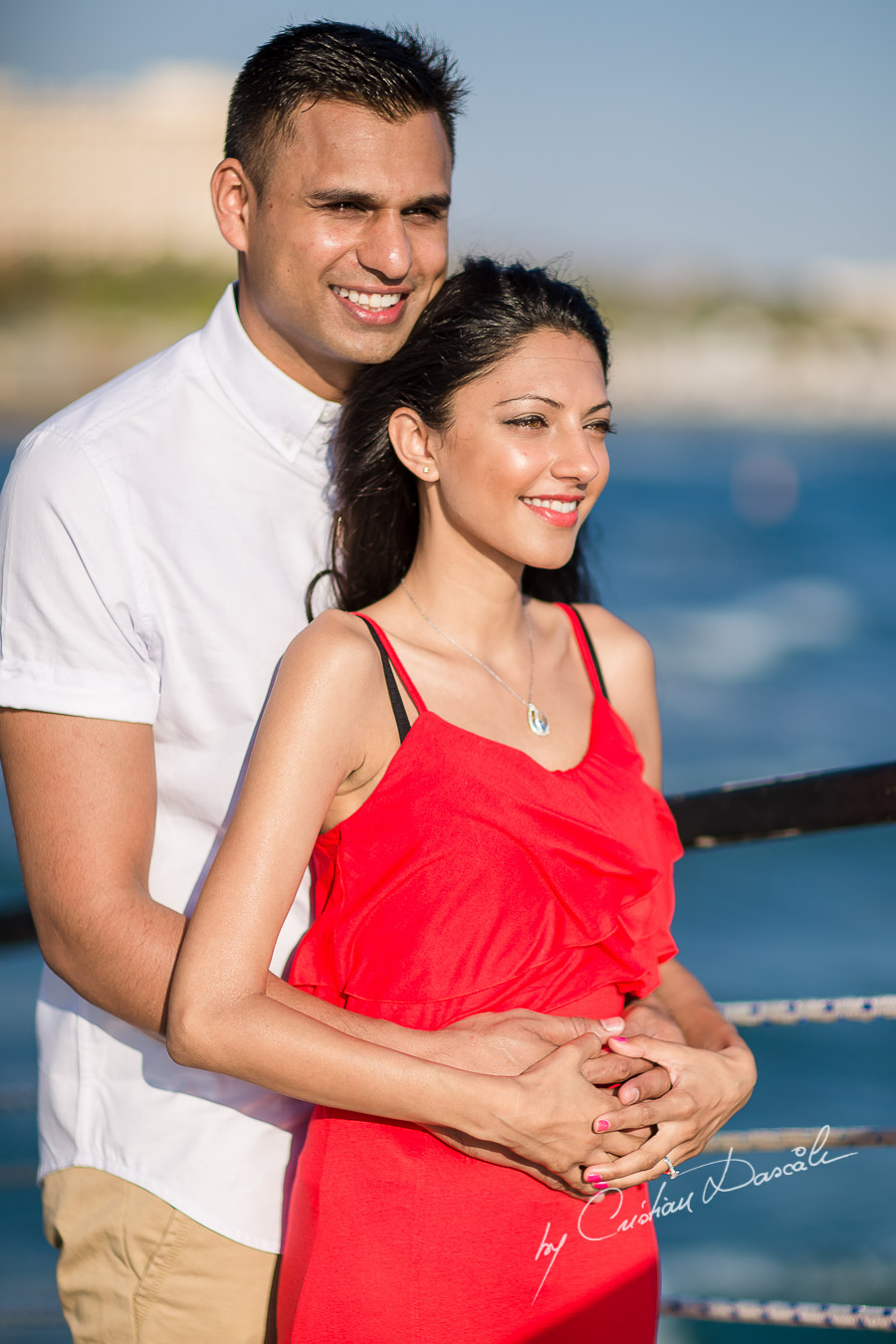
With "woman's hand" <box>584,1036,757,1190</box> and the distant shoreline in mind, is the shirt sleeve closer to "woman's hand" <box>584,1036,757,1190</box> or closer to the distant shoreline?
"woman's hand" <box>584,1036,757,1190</box>

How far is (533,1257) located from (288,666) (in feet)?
2.92

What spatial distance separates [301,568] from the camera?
217 cm

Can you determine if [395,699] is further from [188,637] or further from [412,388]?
[412,388]

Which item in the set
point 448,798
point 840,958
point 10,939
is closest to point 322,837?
point 448,798

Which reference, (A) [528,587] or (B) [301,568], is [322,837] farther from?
(A) [528,587]

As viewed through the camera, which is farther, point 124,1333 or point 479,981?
point 124,1333

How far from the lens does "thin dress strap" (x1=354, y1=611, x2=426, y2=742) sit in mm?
1939

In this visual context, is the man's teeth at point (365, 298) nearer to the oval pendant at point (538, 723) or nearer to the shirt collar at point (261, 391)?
the shirt collar at point (261, 391)

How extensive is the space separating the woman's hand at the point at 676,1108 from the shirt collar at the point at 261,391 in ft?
3.56

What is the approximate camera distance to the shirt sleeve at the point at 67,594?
6.24ft

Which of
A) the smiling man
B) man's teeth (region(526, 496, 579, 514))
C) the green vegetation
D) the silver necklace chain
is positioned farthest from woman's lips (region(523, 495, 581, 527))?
the green vegetation

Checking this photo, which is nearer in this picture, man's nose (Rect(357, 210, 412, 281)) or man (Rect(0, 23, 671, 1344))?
man (Rect(0, 23, 671, 1344))

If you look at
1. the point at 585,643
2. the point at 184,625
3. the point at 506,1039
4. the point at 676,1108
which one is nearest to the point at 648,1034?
the point at 676,1108

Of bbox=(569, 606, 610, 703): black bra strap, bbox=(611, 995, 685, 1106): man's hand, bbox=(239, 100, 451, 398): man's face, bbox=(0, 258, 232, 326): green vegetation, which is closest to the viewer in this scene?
bbox=(611, 995, 685, 1106): man's hand
